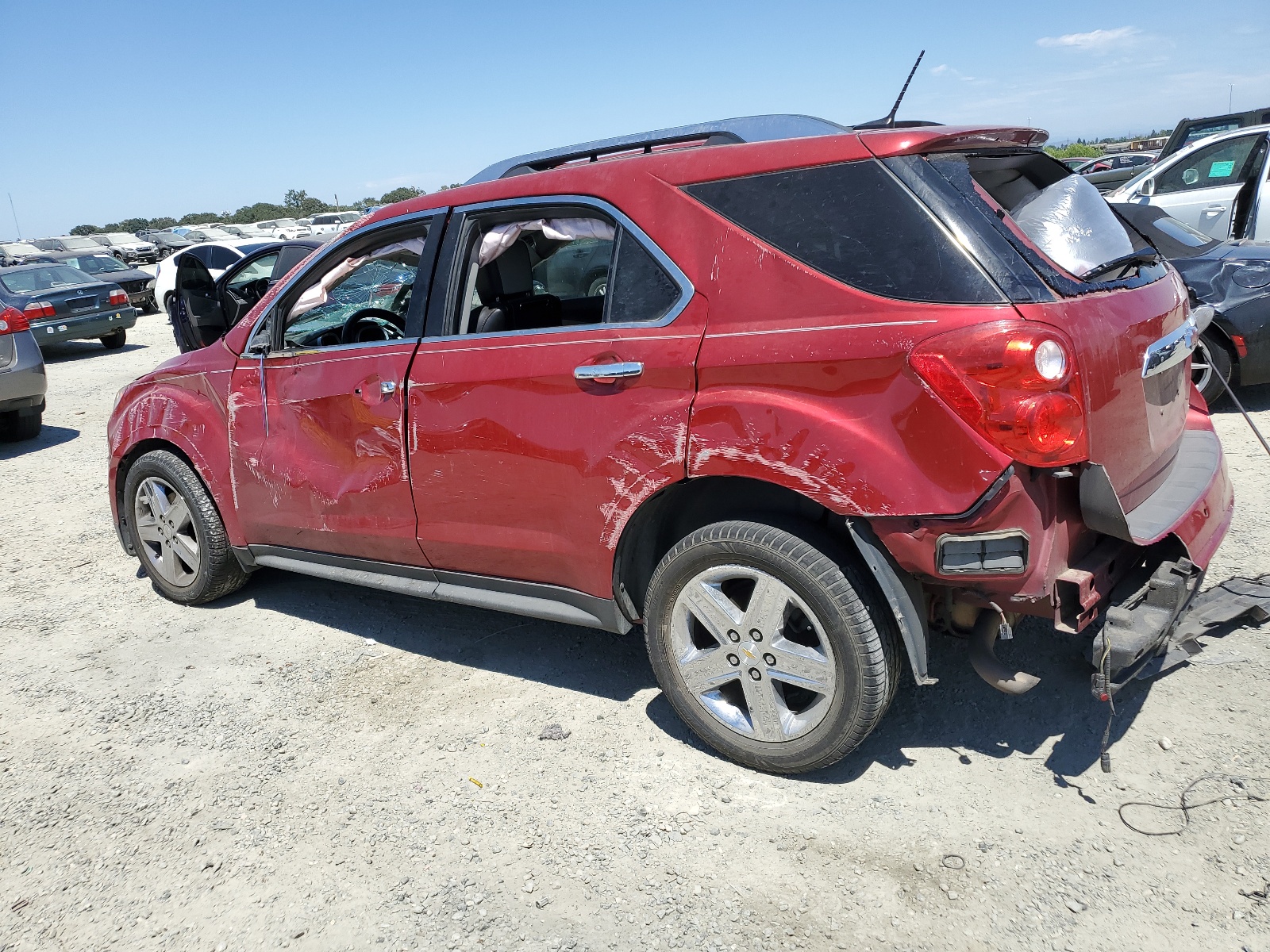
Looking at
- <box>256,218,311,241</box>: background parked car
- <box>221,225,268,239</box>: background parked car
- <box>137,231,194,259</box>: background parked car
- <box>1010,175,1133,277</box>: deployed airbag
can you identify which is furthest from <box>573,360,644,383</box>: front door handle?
<box>221,225,268,239</box>: background parked car

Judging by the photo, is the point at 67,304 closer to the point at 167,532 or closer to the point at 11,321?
the point at 11,321

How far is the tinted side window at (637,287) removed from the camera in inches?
117

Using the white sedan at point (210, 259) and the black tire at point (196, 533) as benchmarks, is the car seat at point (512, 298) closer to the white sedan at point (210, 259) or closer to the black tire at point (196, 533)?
the black tire at point (196, 533)

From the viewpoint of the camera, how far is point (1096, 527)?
2.57 metres

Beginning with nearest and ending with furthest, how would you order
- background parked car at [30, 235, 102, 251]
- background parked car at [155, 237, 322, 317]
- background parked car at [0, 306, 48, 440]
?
background parked car at [0, 306, 48, 440]
background parked car at [155, 237, 322, 317]
background parked car at [30, 235, 102, 251]

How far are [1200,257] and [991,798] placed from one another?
5.25m

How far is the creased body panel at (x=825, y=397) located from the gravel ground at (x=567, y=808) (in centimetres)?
101

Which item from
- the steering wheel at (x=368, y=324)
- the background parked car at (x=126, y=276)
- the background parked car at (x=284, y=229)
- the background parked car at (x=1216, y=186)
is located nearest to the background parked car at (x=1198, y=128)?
the background parked car at (x=1216, y=186)

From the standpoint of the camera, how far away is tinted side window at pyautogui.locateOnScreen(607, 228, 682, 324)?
9.73 feet

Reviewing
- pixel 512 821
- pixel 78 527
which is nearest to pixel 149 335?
pixel 78 527

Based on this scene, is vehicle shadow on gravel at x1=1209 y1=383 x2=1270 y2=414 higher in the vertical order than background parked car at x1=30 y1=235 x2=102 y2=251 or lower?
lower

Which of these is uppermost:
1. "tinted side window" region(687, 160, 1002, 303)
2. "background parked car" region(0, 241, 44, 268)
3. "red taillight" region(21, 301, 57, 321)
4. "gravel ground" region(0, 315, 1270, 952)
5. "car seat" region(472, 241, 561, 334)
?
"tinted side window" region(687, 160, 1002, 303)

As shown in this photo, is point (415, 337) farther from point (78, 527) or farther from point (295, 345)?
point (78, 527)

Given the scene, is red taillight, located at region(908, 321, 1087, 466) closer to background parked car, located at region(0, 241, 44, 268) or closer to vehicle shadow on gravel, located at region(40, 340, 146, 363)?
vehicle shadow on gravel, located at region(40, 340, 146, 363)
